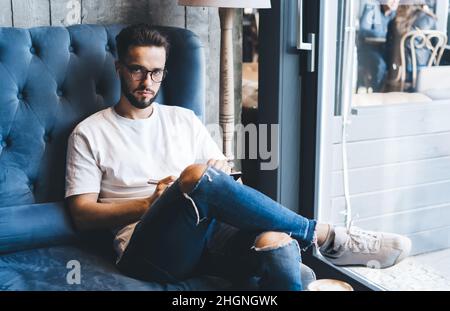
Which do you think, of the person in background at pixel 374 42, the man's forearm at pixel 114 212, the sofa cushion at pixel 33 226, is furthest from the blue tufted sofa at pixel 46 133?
the person in background at pixel 374 42

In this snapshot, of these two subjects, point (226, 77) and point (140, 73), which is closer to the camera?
point (140, 73)

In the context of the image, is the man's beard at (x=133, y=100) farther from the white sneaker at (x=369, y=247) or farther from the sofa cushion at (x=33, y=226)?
the white sneaker at (x=369, y=247)

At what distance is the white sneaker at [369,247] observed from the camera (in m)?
1.66

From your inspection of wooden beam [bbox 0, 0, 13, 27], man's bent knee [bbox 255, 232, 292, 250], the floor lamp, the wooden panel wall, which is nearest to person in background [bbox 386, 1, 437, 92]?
the wooden panel wall

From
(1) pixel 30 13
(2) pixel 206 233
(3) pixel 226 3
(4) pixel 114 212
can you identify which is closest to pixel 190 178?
(2) pixel 206 233

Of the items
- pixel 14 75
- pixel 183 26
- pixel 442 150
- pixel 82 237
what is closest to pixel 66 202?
pixel 82 237

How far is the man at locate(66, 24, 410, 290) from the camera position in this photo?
1.47m

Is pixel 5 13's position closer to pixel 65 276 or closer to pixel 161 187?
pixel 161 187

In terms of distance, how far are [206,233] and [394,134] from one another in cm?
113

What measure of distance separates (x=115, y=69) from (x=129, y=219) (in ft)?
1.82

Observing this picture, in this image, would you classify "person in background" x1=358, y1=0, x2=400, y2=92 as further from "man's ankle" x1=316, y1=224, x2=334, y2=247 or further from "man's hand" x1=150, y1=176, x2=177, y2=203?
"man's hand" x1=150, y1=176, x2=177, y2=203

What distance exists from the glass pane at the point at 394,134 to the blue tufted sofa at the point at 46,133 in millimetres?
810

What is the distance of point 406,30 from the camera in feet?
7.12
